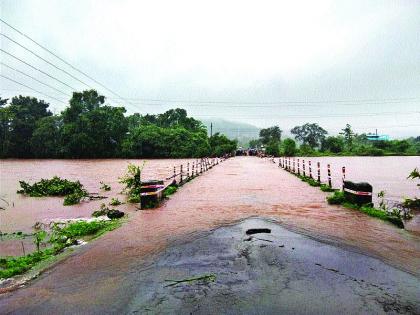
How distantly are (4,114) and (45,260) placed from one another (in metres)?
70.3

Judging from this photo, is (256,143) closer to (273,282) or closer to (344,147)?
(344,147)

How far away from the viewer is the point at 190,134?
75500 mm

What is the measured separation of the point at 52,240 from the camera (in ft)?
27.0

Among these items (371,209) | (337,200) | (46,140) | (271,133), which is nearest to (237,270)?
(371,209)

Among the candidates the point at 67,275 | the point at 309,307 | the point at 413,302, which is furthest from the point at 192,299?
the point at 413,302

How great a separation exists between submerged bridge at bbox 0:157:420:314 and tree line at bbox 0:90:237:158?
5945 centimetres

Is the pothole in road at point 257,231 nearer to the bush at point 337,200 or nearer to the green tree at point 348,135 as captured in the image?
the bush at point 337,200

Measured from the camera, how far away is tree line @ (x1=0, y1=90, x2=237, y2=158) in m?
65.7

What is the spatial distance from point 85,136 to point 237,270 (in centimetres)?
6326

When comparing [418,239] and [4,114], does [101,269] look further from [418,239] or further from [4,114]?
[4,114]

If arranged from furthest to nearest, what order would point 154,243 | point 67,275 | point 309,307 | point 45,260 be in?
1. point 154,243
2. point 45,260
3. point 67,275
4. point 309,307

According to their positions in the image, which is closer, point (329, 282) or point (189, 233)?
point (329, 282)

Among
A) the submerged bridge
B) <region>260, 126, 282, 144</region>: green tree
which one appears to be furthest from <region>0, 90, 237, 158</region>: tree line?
the submerged bridge

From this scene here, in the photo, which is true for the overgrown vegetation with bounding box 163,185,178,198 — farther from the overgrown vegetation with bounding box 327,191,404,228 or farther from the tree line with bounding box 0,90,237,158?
the tree line with bounding box 0,90,237,158
